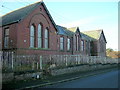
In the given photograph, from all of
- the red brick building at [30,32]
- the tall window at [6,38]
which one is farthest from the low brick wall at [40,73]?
the tall window at [6,38]

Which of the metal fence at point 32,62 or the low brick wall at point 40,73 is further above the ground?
the metal fence at point 32,62

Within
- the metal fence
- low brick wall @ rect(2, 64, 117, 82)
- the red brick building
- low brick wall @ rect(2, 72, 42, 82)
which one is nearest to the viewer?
low brick wall @ rect(2, 72, 42, 82)

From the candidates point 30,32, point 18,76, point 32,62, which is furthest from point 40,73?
point 30,32

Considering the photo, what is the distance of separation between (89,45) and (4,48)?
76.3 ft

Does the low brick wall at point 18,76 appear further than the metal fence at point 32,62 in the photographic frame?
No

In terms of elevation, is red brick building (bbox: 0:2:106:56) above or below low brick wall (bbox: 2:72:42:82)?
above

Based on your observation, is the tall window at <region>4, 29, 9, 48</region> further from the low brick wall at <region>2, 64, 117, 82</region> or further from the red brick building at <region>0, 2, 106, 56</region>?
the low brick wall at <region>2, 64, 117, 82</region>

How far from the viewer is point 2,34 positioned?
20.2 meters

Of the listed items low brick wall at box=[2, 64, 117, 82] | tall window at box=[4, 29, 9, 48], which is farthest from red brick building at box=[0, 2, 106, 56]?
low brick wall at box=[2, 64, 117, 82]

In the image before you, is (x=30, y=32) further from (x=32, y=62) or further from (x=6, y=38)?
(x=32, y=62)

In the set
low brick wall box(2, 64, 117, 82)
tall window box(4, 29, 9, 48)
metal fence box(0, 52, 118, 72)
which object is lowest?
low brick wall box(2, 64, 117, 82)

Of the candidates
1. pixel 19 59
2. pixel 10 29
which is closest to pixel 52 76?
pixel 19 59

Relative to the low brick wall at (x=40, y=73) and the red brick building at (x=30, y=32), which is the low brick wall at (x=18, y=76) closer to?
the low brick wall at (x=40, y=73)

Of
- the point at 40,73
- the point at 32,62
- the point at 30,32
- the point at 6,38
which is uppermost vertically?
the point at 30,32
